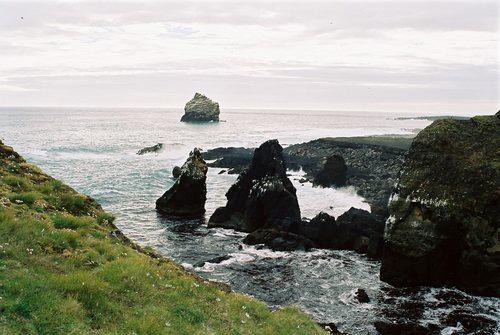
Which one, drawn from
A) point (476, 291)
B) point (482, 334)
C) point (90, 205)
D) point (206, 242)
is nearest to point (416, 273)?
point (476, 291)

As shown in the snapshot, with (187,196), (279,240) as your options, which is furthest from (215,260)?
(187,196)

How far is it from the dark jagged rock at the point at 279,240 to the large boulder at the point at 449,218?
8.11 meters

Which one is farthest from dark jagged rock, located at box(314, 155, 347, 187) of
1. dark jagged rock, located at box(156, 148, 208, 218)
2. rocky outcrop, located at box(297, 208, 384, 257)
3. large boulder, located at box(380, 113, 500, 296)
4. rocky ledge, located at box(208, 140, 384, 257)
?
large boulder, located at box(380, 113, 500, 296)

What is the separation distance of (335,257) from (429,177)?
9895 millimetres

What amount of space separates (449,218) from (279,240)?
1387 centimetres

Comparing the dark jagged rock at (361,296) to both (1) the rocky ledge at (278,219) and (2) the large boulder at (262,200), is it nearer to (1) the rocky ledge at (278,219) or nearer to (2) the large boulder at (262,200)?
(1) the rocky ledge at (278,219)

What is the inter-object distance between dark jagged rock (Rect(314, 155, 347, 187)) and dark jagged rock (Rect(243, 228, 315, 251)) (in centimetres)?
2698

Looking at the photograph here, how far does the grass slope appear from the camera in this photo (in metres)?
10.2

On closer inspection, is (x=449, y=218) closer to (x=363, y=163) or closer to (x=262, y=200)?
(x=262, y=200)

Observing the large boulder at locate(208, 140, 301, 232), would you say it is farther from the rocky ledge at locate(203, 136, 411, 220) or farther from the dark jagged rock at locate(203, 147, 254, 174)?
the dark jagged rock at locate(203, 147, 254, 174)

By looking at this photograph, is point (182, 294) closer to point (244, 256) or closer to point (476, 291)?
point (244, 256)

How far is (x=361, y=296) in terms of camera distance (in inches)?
1005

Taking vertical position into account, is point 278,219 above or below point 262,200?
below

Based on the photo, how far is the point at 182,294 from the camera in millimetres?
13773
